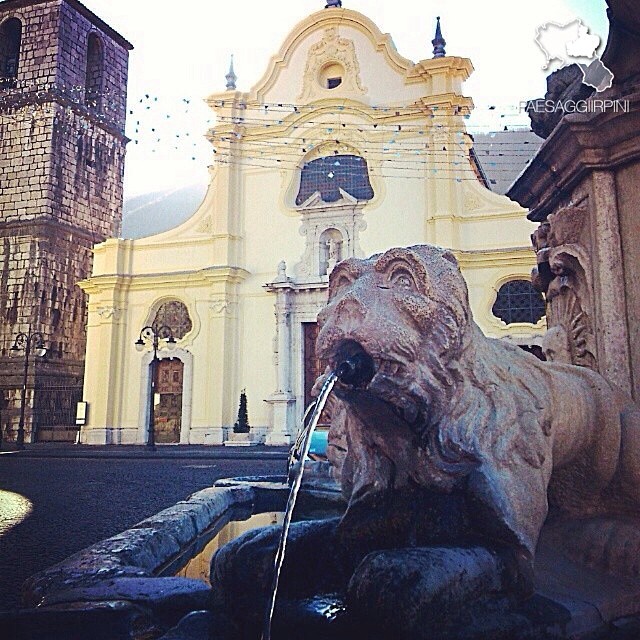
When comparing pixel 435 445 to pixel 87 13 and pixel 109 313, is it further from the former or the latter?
pixel 87 13

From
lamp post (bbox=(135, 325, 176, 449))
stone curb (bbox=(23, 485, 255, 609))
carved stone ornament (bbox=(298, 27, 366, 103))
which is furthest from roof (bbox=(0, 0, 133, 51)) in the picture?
stone curb (bbox=(23, 485, 255, 609))

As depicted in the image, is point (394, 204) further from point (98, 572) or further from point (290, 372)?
point (98, 572)

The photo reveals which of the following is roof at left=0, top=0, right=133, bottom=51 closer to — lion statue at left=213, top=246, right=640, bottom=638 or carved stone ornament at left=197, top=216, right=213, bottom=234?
carved stone ornament at left=197, top=216, right=213, bottom=234

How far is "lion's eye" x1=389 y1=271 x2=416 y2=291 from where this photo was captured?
1.87 m

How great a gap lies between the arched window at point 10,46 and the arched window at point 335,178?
48.8 feet

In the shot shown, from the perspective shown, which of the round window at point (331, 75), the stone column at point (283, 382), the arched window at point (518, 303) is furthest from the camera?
the round window at point (331, 75)

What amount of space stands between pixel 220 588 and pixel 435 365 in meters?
0.92

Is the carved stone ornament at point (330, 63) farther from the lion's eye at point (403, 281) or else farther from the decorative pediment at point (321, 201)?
the lion's eye at point (403, 281)

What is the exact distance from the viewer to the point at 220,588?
6.34 feet

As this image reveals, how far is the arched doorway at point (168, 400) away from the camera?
20.2 metres

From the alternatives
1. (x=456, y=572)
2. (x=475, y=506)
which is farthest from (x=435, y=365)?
(x=456, y=572)

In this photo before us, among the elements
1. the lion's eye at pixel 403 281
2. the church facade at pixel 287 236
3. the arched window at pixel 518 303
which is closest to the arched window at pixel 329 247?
the church facade at pixel 287 236

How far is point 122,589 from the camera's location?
2111mm

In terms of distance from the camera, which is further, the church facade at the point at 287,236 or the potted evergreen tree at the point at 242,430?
the church facade at the point at 287,236
